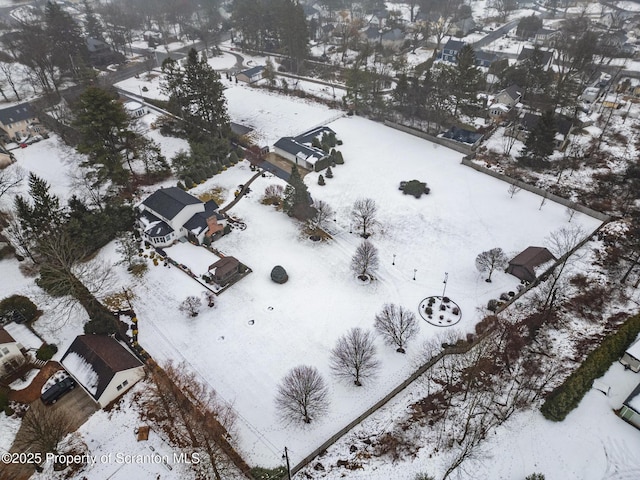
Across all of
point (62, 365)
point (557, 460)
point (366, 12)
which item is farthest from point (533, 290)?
point (366, 12)

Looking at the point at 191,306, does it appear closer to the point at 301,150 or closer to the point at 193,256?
the point at 193,256

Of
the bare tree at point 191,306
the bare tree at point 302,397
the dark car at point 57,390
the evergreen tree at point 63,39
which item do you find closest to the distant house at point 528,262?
the bare tree at point 302,397

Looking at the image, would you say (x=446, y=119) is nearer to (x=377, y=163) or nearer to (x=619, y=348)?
(x=377, y=163)

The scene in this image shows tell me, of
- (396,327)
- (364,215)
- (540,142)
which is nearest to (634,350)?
(396,327)

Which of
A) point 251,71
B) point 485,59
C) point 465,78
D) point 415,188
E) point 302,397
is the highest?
point 465,78

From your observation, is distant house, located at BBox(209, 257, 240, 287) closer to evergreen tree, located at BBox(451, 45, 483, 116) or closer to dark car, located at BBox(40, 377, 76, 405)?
dark car, located at BBox(40, 377, 76, 405)

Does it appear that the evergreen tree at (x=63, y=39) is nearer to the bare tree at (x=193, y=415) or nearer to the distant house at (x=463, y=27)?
the bare tree at (x=193, y=415)

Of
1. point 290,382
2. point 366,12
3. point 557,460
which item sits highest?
point 366,12
